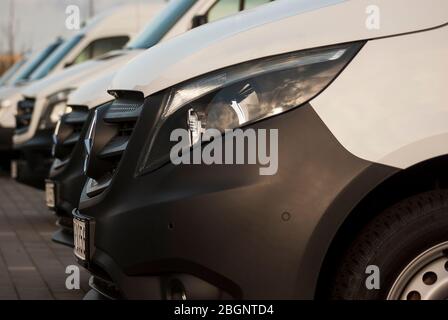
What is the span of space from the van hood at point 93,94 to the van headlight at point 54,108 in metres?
2.60

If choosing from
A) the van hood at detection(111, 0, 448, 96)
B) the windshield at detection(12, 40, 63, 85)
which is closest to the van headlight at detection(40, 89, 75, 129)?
the windshield at detection(12, 40, 63, 85)

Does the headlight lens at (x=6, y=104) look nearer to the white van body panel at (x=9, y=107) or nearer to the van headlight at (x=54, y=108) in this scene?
the white van body panel at (x=9, y=107)

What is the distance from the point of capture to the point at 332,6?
13.8 feet

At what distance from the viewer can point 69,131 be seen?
340 inches

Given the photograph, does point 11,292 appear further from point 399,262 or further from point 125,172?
point 399,262

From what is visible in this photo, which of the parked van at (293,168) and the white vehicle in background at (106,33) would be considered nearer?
the parked van at (293,168)

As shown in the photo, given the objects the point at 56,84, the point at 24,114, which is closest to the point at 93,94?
the point at 56,84

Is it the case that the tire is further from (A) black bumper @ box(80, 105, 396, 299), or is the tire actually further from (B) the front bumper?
(B) the front bumper

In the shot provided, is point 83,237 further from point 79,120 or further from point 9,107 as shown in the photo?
point 9,107

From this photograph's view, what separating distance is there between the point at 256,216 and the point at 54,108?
309 inches

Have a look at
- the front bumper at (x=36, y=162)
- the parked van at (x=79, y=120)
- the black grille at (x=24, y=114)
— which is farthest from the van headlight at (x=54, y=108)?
the parked van at (x=79, y=120)

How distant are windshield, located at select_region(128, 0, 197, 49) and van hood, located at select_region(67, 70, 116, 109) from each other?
1095 mm

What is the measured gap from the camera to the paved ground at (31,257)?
22.8 feet
